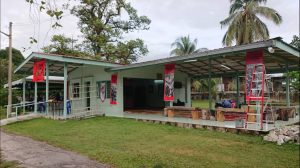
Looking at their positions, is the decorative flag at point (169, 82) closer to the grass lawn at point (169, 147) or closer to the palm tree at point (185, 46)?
the grass lawn at point (169, 147)

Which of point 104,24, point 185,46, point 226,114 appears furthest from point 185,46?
point 226,114

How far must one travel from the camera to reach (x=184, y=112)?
13211mm

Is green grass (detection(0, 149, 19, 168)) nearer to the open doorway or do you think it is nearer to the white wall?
the white wall

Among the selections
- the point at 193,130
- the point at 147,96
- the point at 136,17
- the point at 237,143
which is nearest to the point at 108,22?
the point at 136,17

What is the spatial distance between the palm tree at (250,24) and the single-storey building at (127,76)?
7.63 meters

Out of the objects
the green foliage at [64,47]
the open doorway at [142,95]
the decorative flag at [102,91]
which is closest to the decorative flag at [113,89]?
the decorative flag at [102,91]

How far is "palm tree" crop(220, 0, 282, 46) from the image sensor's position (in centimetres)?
2448

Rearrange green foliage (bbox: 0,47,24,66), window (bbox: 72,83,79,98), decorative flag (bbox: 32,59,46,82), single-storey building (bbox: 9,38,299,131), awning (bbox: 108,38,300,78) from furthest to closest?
green foliage (bbox: 0,47,24,66), window (bbox: 72,83,79,98), decorative flag (bbox: 32,59,46,82), single-storey building (bbox: 9,38,299,131), awning (bbox: 108,38,300,78)

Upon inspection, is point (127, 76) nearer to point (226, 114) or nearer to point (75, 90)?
point (75, 90)

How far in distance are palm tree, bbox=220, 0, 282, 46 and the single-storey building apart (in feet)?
25.0

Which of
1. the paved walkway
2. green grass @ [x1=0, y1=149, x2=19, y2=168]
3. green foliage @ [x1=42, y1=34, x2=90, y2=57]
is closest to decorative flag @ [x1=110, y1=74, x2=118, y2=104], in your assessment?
the paved walkway

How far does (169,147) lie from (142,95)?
1414cm

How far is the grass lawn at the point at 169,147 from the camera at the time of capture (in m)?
6.47

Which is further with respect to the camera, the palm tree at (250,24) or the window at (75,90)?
the palm tree at (250,24)
